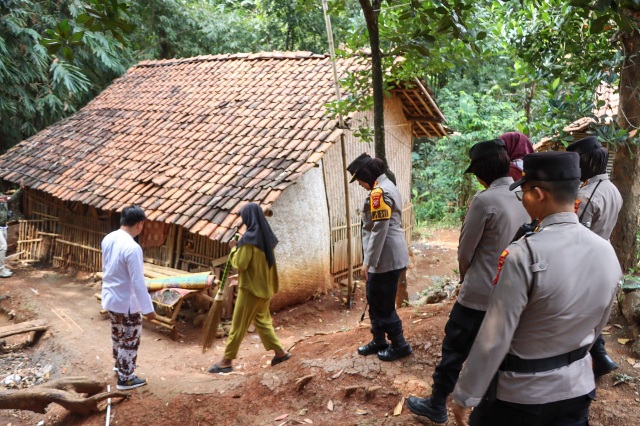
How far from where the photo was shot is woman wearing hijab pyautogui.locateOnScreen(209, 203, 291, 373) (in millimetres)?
5094

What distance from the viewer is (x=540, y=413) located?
6.75ft

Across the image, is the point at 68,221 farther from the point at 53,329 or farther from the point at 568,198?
the point at 568,198

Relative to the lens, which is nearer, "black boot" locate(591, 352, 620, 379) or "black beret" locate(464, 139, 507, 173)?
"black beret" locate(464, 139, 507, 173)

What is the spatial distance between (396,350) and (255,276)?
164 cm

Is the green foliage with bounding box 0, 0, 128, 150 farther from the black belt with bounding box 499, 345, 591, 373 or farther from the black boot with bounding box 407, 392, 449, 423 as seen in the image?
the black belt with bounding box 499, 345, 591, 373

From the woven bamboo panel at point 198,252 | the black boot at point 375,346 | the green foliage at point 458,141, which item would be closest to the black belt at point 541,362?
the black boot at point 375,346

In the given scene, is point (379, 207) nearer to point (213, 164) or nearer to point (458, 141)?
point (213, 164)

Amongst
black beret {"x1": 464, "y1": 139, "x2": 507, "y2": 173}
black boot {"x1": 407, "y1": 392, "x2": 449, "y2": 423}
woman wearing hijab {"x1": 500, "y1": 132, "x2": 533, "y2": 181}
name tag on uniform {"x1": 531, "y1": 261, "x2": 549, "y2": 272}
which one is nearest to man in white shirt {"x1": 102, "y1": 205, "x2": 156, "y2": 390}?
black boot {"x1": 407, "y1": 392, "x2": 449, "y2": 423}

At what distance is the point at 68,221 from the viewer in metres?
11.5

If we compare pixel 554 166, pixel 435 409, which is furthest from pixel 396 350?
pixel 554 166

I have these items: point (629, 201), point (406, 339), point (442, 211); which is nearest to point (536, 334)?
point (406, 339)

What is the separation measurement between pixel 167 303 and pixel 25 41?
9.48 m

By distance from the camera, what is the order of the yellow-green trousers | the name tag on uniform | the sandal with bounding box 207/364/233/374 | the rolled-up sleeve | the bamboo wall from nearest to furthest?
1. the name tag on uniform
2. the rolled-up sleeve
3. the yellow-green trousers
4. the sandal with bounding box 207/364/233/374
5. the bamboo wall

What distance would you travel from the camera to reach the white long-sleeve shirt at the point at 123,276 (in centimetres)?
481
